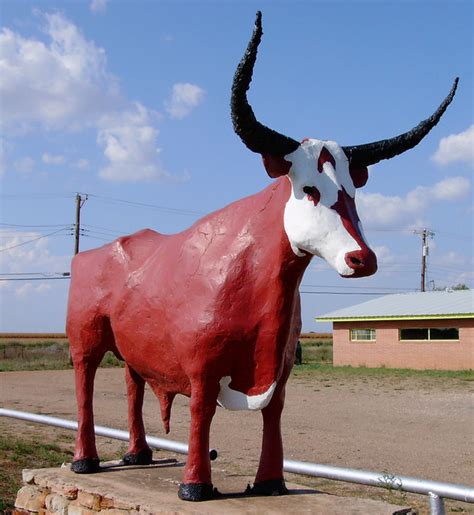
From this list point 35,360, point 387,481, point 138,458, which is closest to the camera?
point 387,481

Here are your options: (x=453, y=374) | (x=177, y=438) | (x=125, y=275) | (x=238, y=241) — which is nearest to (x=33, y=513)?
(x=125, y=275)

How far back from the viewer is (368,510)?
4.50 meters

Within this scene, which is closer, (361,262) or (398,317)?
(361,262)

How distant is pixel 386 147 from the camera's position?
4355 millimetres

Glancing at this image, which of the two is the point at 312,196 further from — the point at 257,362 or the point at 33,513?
the point at 33,513

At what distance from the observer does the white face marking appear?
13.0 ft

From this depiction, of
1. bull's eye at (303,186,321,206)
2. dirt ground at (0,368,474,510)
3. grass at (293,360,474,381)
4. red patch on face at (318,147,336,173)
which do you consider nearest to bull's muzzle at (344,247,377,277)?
bull's eye at (303,186,321,206)

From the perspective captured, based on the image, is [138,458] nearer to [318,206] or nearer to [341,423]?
[318,206]

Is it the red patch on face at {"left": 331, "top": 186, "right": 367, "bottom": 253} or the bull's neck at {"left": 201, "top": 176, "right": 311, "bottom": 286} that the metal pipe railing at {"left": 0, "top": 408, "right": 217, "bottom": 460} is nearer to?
the bull's neck at {"left": 201, "top": 176, "right": 311, "bottom": 286}

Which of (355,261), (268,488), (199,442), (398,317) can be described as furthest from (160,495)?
(398,317)

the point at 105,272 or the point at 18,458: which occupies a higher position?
the point at 105,272

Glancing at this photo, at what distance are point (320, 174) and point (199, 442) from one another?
1.87m

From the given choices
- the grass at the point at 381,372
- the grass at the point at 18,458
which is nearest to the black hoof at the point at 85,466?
the grass at the point at 18,458

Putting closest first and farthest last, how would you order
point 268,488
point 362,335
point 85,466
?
1. point 268,488
2. point 85,466
3. point 362,335
